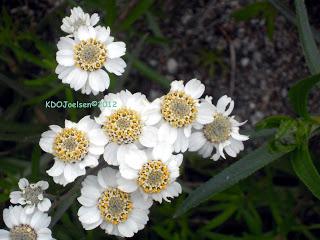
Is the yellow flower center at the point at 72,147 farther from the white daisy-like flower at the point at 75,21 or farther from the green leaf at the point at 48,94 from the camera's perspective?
the green leaf at the point at 48,94

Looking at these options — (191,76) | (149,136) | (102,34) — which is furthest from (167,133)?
(191,76)

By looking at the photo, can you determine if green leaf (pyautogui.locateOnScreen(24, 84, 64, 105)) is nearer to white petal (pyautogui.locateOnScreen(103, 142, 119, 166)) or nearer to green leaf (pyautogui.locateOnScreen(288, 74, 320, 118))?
white petal (pyautogui.locateOnScreen(103, 142, 119, 166))

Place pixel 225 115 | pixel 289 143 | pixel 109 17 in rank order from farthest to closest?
pixel 109 17 < pixel 225 115 < pixel 289 143

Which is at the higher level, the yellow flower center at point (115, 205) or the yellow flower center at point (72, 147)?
the yellow flower center at point (72, 147)

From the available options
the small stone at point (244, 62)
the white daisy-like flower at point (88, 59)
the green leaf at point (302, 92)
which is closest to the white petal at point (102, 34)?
the white daisy-like flower at point (88, 59)

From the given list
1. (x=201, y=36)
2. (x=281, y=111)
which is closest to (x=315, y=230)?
(x=281, y=111)

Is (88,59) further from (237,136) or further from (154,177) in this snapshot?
(237,136)

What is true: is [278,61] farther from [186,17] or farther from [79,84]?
[79,84]
